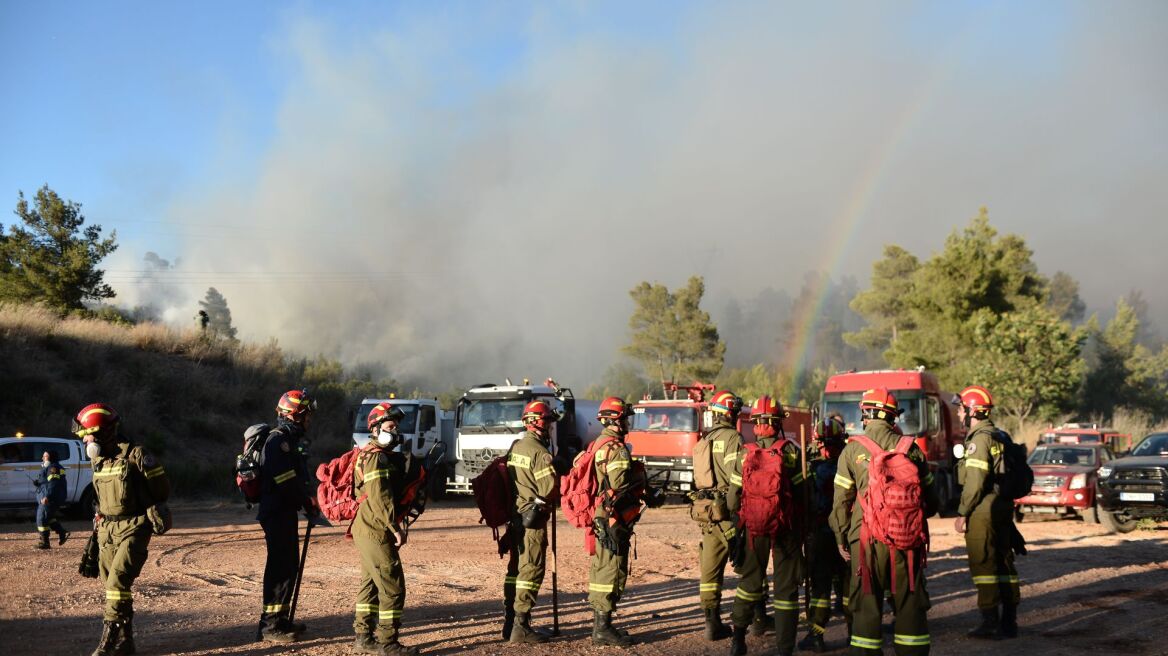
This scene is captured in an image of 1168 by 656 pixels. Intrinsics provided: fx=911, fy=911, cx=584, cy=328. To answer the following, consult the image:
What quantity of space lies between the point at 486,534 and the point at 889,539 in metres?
10.7

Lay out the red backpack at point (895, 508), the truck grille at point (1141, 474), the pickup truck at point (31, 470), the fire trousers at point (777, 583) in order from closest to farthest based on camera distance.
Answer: the red backpack at point (895, 508) → the fire trousers at point (777, 583) → the truck grille at point (1141, 474) → the pickup truck at point (31, 470)

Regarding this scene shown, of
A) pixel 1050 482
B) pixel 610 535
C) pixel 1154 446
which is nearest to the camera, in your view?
pixel 610 535

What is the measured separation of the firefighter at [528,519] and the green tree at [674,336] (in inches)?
1748

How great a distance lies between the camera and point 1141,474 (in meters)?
15.4

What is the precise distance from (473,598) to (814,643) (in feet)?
12.6

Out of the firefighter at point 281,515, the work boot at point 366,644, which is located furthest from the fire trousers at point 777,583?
the firefighter at point 281,515

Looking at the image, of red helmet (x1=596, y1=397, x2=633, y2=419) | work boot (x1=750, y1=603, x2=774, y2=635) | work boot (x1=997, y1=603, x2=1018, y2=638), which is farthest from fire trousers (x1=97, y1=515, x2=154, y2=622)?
work boot (x1=997, y1=603, x2=1018, y2=638)

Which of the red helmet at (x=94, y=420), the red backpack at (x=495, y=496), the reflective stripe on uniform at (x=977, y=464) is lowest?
the red backpack at (x=495, y=496)

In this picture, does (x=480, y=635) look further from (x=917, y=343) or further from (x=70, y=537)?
(x=917, y=343)

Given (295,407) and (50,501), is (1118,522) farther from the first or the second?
(50,501)

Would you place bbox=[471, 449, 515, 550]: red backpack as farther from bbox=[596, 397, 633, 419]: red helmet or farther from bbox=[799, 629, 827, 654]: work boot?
bbox=[799, 629, 827, 654]: work boot

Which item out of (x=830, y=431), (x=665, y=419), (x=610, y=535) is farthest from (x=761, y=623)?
(x=665, y=419)

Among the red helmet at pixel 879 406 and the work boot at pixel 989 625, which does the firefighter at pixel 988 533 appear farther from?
the red helmet at pixel 879 406

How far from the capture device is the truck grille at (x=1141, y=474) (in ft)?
49.6
